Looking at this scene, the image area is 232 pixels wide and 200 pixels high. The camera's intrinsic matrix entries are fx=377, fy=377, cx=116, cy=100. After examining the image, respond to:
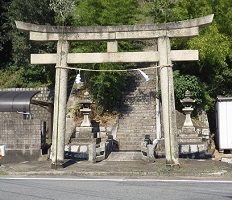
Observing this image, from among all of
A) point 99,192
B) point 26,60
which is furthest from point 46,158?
point 26,60

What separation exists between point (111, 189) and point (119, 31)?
18.8ft

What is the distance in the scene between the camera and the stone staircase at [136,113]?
62.2 ft

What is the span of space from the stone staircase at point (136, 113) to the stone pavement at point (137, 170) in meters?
5.84

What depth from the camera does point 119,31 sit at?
12.2 meters

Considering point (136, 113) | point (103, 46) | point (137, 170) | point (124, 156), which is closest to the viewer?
point (137, 170)

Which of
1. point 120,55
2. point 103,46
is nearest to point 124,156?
point 120,55

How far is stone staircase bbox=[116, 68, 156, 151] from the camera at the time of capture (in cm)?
1897

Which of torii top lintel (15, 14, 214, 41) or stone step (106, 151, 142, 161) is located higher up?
torii top lintel (15, 14, 214, 41)

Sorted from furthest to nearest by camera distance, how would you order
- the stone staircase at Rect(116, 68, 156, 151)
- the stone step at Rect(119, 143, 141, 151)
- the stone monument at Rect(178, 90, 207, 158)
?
1. the stone staircase at Rect(116, 68, 156, 151)
2. the stone step at Rect(119, 143, 141, 151)
3. the stone monument at Rect(178, 90, 207, 158)

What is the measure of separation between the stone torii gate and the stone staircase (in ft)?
21.7

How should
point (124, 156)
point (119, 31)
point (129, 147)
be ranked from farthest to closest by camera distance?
point (129, 147) < point (124, 156) < point (119, 31)

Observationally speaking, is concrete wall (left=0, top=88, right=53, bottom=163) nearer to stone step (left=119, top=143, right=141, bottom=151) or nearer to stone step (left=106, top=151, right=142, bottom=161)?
stone step (left=106, top=151, right=142, bottom=161)

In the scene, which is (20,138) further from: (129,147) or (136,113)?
(136,113)

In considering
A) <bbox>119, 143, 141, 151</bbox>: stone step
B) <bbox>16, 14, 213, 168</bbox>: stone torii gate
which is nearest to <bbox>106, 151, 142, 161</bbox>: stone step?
<bbox>119, 143, 141, 151</bbox>: stone step
